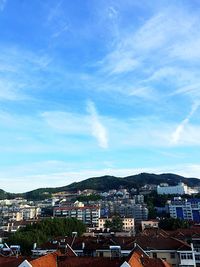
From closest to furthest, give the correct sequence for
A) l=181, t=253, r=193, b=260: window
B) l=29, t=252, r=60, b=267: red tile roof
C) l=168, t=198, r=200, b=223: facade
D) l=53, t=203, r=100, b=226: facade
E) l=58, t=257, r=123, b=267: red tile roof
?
1. l=58, t=257, r=123, b=267: red tile roof
2. l=29, t=252, r=60, b=267: red tile roof
3. l=181, t=253, r=193, b=260: window
4. l=53, t=203, r=100, b=226: facade
5. l=168, t=198, r=200, b=223: facade

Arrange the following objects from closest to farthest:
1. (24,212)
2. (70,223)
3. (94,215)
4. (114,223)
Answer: (70,223) < (114,223) < (94,215) < (24,212)

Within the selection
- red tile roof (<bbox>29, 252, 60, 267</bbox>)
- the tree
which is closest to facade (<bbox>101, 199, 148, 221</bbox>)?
the tree

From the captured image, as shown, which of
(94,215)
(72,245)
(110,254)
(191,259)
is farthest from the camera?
(94,215)

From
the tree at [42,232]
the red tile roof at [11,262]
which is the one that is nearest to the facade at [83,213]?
the tree at [42,232]

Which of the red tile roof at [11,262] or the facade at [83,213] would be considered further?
the facade at [83,213]

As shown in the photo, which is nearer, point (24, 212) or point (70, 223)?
point (70, 223)

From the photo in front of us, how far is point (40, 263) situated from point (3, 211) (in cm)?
15714

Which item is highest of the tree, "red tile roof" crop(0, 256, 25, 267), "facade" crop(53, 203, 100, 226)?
"facade" crop(53, 203, 100, 226)

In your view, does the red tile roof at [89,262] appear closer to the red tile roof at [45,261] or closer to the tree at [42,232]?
the red tile roof at [45,261]

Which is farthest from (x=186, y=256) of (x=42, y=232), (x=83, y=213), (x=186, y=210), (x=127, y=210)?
(x=127, y=210)

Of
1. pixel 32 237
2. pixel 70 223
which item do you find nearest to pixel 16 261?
pixel 32 237

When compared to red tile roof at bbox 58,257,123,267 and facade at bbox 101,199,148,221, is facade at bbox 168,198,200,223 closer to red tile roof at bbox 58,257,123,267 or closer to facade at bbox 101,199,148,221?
facade at bbox 101,199,148,221

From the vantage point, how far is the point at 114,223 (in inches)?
4405

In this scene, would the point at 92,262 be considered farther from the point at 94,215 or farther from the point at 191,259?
the point at 94,215
